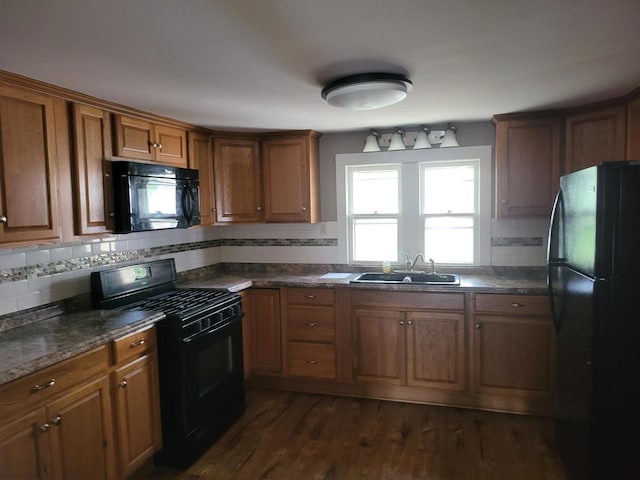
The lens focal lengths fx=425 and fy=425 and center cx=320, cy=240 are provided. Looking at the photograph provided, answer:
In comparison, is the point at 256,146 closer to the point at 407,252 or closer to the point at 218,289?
the point at 218,289

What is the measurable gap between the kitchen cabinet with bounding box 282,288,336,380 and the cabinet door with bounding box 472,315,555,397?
1.11 m

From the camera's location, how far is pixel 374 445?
8.96 feet

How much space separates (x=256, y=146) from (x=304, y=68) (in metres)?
1.78

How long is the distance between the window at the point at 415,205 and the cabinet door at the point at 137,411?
2.03m

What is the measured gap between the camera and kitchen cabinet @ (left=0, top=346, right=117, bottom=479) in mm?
1672

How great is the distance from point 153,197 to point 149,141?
1.34 feet

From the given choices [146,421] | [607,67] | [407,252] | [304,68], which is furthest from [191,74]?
[407,252]

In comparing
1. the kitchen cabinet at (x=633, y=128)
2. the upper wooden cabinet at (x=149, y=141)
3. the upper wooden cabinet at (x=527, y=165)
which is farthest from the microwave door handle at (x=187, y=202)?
the kitchen cabinet at (x=633, y=128)

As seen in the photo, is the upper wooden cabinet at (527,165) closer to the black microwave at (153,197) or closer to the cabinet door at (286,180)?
the cabinet door at (286,180)

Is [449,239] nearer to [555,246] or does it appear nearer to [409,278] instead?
[409,278]

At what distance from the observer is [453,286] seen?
311 centimetres

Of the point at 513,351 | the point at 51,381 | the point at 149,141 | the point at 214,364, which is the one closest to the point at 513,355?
the point at 513,351

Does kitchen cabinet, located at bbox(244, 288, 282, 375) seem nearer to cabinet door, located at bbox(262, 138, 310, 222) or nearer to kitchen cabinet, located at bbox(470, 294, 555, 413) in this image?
cabinet door, located at bbox(262, 138, 310, 222)

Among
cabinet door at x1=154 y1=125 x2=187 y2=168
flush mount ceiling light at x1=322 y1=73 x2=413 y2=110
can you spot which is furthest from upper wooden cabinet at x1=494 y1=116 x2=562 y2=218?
cabinet door at x1=154 y1=125 x2=187 y2=168
